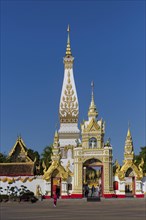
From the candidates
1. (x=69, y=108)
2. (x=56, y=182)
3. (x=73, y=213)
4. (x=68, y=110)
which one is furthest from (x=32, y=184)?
(x=73, y=213)

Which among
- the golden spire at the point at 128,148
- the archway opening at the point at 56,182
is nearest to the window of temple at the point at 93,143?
the golden spire at the point at 128,148

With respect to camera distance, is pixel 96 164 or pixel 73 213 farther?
pixel 96 164

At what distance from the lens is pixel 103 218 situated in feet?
61.7

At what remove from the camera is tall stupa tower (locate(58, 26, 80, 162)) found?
59.3 m

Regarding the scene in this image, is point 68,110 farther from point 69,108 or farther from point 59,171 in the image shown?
point 59,171

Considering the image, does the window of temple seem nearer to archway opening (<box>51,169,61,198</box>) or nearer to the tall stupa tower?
archway opening (<box>51,169,61,198</box>)

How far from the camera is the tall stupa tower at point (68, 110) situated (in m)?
59.3

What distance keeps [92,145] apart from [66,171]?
3.93 meters

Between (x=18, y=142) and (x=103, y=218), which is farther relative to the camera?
(x=18, y=142)

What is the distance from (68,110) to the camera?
2418 inches

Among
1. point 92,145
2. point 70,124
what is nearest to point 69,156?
point 70,124

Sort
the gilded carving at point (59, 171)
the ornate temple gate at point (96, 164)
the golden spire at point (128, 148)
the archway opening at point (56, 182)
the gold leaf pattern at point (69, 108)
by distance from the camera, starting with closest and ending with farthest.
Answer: the gilded carving at point (59, 171) < the ornate temple gate at point (96, 164) < the archway opening at point (56, 182) < the golden spire at point (128, 148) < the gold leaf pattern at point (69, 108)

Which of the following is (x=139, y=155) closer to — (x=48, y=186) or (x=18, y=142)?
(x=18, y=142)

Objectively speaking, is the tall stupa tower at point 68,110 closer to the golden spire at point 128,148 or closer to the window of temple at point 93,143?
the window of temple at point 93,143
